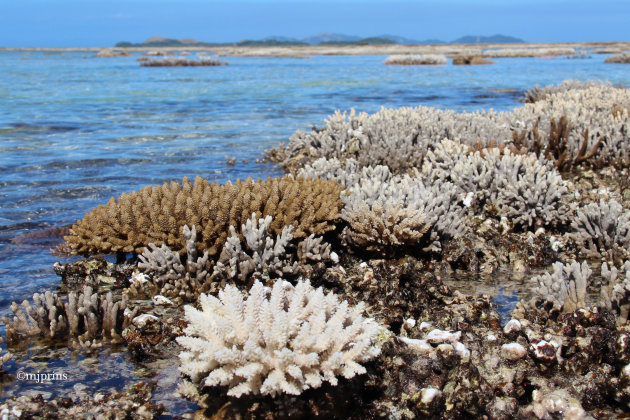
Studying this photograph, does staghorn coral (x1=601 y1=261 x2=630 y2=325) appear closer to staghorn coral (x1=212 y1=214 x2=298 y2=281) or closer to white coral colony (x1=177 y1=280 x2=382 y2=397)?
white coral colony (x1=177 y1=280 x2=382 y2=397)

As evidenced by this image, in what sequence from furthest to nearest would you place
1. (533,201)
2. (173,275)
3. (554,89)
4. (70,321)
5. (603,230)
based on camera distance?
(554,89), (533,201), (603,230), (173,275), (70,321)

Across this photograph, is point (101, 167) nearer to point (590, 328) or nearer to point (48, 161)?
point (48, 161)

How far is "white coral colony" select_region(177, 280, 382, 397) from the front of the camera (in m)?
3.02

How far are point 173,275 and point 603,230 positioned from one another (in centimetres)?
479

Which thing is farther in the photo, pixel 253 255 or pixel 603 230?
pixel 603 230

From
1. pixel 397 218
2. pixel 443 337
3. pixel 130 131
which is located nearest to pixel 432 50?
pixel 130 131

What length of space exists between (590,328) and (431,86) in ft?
90.7

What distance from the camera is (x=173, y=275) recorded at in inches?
199

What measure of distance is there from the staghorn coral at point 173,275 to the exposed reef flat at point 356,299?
0.06ft

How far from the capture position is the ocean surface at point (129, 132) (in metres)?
7.65

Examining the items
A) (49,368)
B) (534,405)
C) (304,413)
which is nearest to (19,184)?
(49,368)

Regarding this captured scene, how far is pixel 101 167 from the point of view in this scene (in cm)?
1117

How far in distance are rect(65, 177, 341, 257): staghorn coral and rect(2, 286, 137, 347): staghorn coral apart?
1.15 m

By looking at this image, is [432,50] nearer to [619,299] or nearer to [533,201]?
[533,201]
